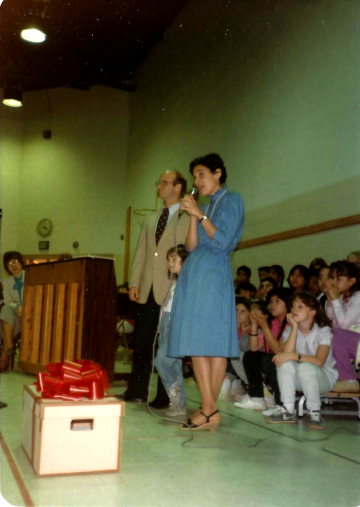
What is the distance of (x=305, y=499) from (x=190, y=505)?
0.34 meters

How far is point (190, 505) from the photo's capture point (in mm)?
1380

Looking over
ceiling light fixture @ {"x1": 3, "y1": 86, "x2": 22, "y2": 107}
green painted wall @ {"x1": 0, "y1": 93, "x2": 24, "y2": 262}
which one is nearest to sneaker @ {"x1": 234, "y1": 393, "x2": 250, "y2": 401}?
ceiling light fixture @ {"x1": 3, "y1": 86, "x2": 22, "y2": 107}

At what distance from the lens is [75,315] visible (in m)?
3.71

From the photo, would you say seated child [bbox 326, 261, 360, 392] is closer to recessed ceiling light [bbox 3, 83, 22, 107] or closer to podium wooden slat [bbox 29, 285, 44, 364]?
podium wooden slat [bbox 29, 285, 44, 364]

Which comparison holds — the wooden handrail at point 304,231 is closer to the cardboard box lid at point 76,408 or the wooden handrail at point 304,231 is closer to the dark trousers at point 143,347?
the dark trousers at point 143,347

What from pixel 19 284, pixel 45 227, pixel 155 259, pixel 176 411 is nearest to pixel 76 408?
pixel 176 411

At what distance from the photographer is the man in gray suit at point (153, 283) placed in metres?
3.00

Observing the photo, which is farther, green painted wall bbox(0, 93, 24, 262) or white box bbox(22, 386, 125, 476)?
green painted wall bbox(0, 93, 24, 262)

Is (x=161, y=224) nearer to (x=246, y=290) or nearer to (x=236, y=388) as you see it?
(x=236, y=388)

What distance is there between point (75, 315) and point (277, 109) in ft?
10.1

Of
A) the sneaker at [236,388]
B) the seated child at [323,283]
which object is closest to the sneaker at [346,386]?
the seated child at [323,283]

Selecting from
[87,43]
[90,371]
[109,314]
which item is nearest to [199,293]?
[90,371]

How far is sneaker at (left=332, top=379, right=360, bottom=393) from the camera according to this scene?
9.41ft

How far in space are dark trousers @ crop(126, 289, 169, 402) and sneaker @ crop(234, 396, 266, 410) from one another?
0.49 metres
